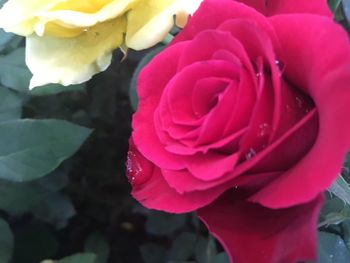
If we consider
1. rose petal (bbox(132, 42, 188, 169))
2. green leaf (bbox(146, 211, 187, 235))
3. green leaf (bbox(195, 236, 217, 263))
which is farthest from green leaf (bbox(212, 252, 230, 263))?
rose petal (bbox(132, 42, 188, 169))

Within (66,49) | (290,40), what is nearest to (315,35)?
(290,40)

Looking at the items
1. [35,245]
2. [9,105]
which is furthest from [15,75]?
[35,245]

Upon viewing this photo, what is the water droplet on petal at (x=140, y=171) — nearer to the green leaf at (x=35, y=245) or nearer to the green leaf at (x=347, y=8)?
the green leaf at (x=347, y=8)

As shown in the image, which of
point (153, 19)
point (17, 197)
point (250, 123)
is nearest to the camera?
point (250, 123)

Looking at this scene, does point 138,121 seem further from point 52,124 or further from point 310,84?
point 52,124

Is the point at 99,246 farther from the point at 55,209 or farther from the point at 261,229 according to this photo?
the point at 261,229

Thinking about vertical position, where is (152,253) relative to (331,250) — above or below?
below
